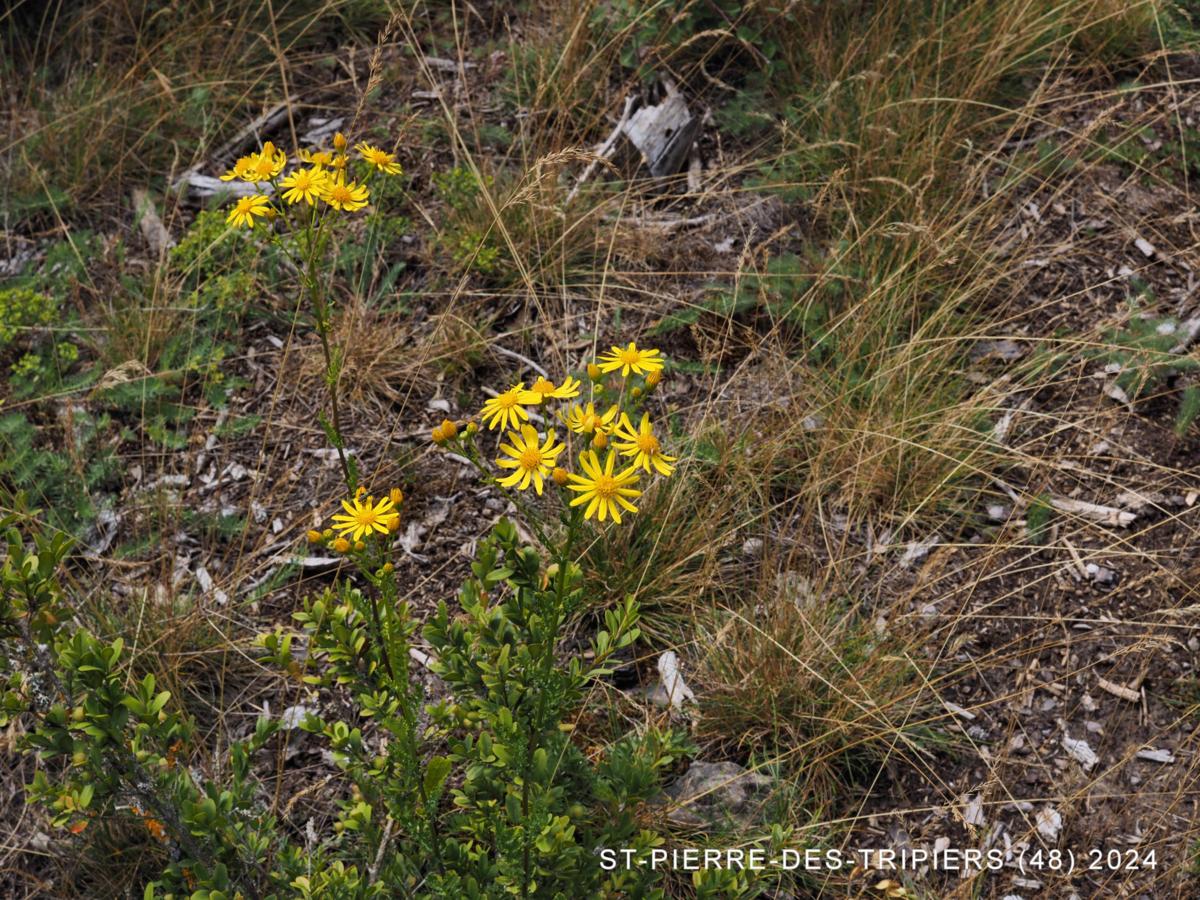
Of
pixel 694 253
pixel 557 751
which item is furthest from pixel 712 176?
pixel 557 751

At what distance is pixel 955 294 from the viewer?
3.18 meters

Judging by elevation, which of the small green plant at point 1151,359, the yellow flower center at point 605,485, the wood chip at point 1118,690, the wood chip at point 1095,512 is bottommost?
the wood chip at point 1118,690

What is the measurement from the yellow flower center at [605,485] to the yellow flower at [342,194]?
870mm

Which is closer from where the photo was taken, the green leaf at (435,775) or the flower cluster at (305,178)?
the green leaf at (435,775)

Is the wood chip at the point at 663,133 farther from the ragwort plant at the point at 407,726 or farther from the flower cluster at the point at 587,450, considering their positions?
the flower cluster at the point at 587,450

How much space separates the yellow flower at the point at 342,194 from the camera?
2.12m

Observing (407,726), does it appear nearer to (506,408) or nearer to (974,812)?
(506,408)

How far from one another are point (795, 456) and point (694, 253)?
94 cm

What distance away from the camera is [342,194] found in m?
2.25

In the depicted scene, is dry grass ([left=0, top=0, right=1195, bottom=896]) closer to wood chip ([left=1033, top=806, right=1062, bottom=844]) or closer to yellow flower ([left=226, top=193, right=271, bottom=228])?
wood chip ([left=1033, top=806, right=1062, bottom=844])

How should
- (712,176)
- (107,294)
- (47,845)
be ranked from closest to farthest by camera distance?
(47,845)
(107,294)
(712,176)

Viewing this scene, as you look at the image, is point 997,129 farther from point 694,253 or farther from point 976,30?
point 694,253

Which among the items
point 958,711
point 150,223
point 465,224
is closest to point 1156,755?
point 958,711

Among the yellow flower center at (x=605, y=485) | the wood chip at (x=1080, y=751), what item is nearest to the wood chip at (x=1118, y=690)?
the wood chip at (x=1080, y=751)
